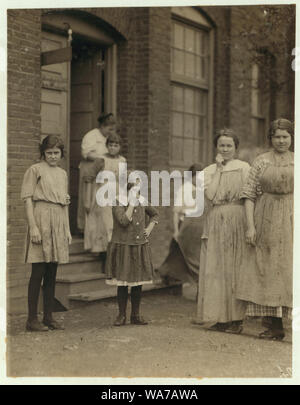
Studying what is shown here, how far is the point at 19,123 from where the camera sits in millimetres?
6859

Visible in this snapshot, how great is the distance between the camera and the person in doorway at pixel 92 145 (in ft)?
26.1

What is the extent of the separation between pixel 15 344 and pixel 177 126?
5362mm

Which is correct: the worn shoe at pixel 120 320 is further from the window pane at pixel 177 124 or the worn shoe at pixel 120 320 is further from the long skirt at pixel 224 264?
the window pane at pixel 177 124

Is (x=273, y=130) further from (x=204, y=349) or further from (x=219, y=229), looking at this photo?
(x=204, y=349)

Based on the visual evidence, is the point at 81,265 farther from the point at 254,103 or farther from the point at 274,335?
the point at 254,103

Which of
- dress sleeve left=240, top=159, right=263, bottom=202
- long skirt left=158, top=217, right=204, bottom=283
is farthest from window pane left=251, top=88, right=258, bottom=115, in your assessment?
dress sleeve left=240, top=159, right=263, bottom=202

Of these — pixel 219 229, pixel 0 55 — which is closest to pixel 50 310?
pixel 219 229

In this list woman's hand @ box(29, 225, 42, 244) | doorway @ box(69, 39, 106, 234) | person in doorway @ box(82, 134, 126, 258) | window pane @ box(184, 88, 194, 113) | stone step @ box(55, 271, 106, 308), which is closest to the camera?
woman's hand @ box(29, 225, 42, 244)

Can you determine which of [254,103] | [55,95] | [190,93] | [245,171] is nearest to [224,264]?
[245,171]

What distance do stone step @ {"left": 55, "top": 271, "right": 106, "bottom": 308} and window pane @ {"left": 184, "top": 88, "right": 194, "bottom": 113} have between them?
380 cm

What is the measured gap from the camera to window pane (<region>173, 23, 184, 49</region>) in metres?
9.81

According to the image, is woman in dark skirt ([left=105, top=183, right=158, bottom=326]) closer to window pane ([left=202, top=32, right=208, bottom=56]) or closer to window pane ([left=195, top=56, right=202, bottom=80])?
window pane ([left=195, top=56, right=202, bottom=80])

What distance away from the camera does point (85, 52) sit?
29.1 ft
